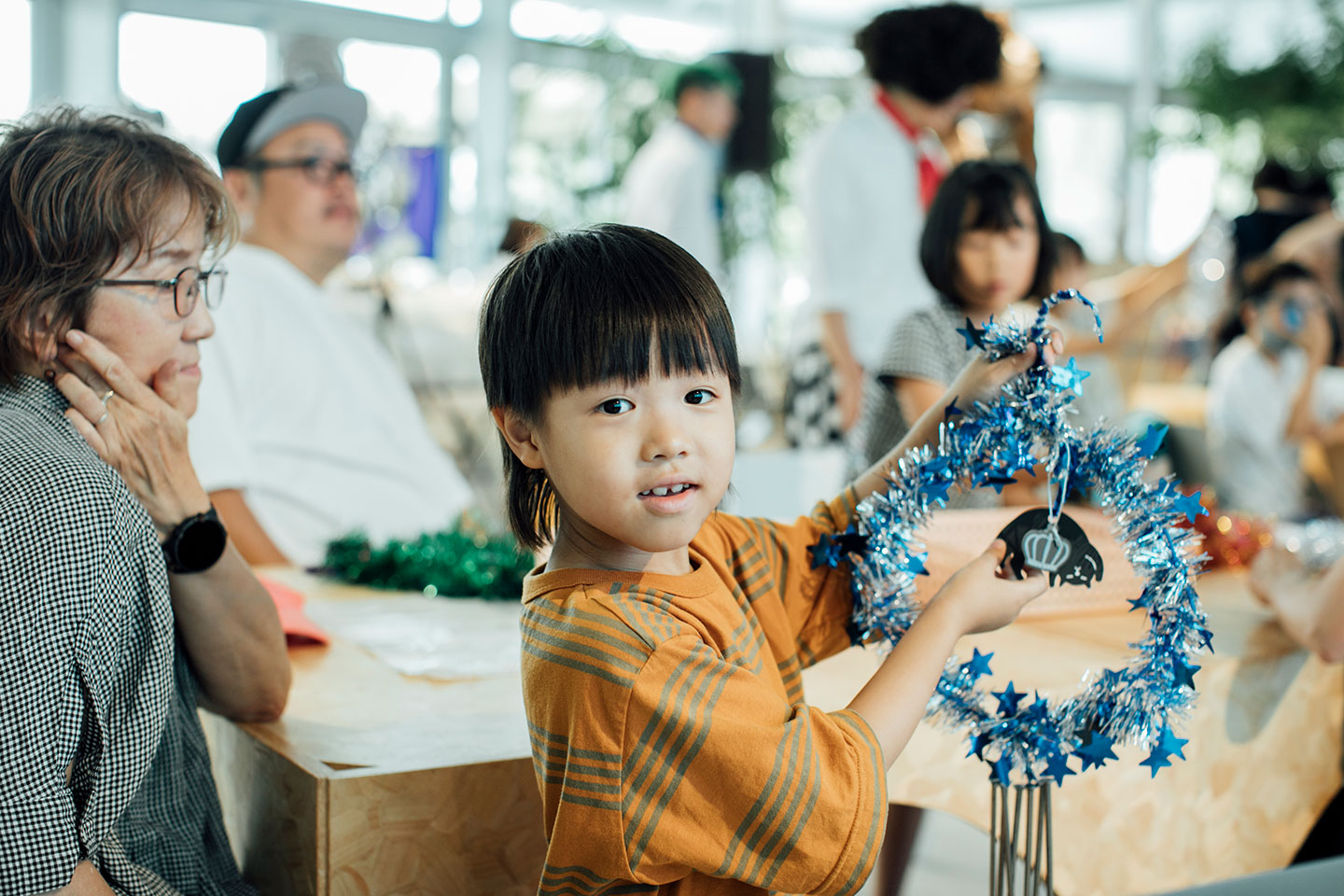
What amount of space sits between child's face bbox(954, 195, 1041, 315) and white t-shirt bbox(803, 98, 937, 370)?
0.95m

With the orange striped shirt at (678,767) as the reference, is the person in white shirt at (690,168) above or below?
above

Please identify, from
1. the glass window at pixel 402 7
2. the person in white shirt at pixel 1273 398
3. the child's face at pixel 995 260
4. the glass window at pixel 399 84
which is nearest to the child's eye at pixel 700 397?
the child's face at pixel 995 260

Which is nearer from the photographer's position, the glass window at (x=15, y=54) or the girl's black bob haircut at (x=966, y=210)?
the girl's black bob haircut at (x=966, y=210)

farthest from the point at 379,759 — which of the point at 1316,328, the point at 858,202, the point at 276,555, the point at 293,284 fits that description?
the point at 1316,328

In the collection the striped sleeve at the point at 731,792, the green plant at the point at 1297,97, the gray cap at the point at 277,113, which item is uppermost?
the green plant at the point at 1297,97

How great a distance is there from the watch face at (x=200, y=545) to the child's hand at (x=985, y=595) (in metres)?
0.67

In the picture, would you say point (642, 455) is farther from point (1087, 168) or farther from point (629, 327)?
point (1087, 168)

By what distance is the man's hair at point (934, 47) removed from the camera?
2916 mm

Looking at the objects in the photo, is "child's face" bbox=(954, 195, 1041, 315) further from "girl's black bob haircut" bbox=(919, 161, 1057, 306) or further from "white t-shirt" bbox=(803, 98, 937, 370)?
"white t-shirt" bbox=(803, 98, 937, 370)

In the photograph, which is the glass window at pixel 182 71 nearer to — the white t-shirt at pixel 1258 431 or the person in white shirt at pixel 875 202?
the person in white shirt at pixel 875 202

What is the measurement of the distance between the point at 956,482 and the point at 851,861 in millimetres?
387

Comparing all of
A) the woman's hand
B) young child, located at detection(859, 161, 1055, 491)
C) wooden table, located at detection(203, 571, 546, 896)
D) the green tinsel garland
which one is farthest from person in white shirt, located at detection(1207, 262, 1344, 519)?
the woman's hand

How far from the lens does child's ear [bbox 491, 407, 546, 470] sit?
1008mm

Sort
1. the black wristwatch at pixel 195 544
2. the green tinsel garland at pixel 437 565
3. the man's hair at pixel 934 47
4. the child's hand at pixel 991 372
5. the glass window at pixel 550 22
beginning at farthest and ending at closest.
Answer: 1. the glass window at pixel 550 22
2. the man's hair at pixel 934 47
3. the green tinsel garland at pixel 437 565
4. the black wristwatch at pixel 195 544
5. the child's hand at pixel 991 372
